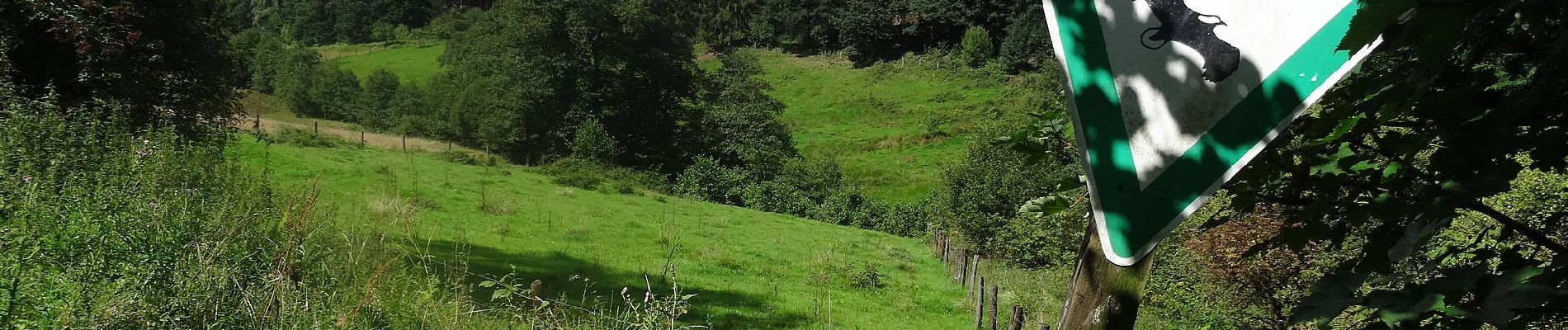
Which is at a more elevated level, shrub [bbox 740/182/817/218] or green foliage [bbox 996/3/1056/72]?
green foliage [bbox 996/3/1056/72]

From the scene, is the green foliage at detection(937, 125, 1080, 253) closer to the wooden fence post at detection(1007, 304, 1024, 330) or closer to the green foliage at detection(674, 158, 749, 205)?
the green foliage at detection(674, 158, 749, 205)

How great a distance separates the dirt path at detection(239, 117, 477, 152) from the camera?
37.1 meters

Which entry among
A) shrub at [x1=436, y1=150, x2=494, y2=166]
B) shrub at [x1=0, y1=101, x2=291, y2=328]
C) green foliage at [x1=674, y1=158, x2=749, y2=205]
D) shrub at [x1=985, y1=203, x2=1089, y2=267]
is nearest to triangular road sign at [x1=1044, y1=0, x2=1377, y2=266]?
shrub at [x1=0, y1=101, x2=291, y2=328]

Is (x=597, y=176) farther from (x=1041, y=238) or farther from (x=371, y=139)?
(x=1041, y=238)

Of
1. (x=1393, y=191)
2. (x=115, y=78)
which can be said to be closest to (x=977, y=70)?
(x=115, y=78)

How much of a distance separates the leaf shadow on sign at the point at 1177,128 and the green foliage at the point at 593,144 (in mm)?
38484

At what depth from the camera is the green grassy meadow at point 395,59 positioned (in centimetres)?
7162

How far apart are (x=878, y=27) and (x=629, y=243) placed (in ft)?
196

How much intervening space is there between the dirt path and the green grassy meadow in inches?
857

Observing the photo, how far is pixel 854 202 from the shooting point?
3972 cm

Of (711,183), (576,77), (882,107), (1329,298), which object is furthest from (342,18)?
(1329,298)

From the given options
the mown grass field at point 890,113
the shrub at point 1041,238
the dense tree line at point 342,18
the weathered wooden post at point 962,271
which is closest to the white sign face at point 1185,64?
the shrub at point 1041,238

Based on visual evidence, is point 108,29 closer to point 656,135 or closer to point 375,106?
point 656,135

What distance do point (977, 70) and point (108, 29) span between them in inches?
2322
